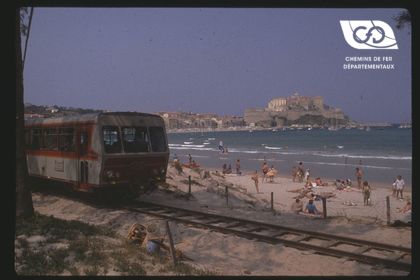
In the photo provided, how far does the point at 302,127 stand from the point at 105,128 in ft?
373

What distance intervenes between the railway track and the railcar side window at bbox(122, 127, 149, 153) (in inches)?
76.3

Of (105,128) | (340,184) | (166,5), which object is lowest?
(340,184)

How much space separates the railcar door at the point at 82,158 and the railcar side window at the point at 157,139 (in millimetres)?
2065

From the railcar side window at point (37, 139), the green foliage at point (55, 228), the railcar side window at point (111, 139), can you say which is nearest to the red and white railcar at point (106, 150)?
the railcar side window at point (111, 139)

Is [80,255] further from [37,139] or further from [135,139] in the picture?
[37,139]

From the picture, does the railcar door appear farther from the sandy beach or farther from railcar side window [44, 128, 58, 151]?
railcar side window [44, 128, 58, 151]

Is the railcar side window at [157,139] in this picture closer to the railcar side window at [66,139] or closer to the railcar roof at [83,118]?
the railcar roof at [83,118]

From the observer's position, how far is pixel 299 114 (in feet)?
389

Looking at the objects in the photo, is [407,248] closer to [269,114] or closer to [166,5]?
[166,5]

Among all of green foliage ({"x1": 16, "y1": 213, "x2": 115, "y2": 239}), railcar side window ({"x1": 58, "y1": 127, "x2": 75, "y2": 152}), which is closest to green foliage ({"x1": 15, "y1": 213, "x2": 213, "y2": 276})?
green foliage ({"x1": 16, "y1": 213, "x2": 115, "y2": 239})

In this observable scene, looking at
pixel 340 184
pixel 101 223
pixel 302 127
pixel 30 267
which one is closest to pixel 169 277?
pixel 30 267

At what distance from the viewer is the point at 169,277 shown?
7.09 metres

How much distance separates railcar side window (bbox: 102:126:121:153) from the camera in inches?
477

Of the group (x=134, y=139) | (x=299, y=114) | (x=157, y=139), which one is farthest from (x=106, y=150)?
(x=299, y=114)
